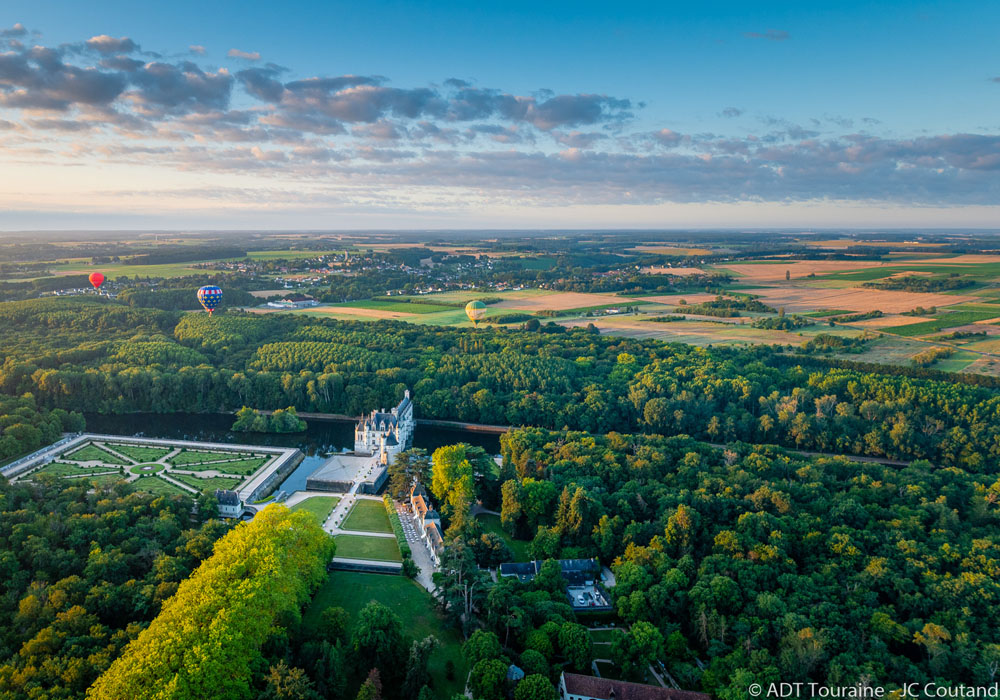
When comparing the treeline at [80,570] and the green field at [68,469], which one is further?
the green field at [68,469]

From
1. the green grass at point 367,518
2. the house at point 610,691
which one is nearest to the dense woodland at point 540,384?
the green grass at point 367,518

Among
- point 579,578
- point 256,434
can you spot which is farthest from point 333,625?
point 256,434

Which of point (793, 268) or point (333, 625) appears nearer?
point (333, 625)

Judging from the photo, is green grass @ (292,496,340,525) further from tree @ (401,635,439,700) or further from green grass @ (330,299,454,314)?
green grass @ (330,299,454,314)

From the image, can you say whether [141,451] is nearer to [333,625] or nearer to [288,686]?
[333,625]

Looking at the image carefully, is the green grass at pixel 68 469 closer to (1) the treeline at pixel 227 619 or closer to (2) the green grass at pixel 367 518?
(1) the treeline at pixel 227 619

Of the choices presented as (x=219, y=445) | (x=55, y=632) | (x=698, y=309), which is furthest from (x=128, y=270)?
(x=55, y=632)
